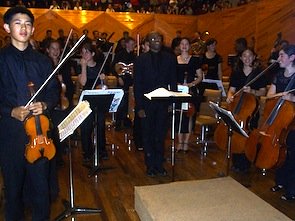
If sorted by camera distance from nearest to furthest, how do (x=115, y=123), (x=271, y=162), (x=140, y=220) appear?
(x=140, y=220) < (x=271, y=162) < (x=115, y=123)

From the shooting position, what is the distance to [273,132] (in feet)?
12.5

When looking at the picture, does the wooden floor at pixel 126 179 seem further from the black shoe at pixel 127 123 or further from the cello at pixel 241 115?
the black shoe at pixel 127 123

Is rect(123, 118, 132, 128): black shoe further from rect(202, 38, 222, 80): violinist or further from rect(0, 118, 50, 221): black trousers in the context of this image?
rect(0, 118, 50, 221): black trousers

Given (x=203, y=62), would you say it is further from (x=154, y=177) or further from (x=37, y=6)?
(x=37, y=6)

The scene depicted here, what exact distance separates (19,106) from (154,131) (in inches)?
86.1

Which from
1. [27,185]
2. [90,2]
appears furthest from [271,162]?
[90,2]

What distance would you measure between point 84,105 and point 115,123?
4500 mm

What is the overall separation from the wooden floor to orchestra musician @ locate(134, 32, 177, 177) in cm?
50

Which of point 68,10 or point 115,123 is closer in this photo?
point 115,123

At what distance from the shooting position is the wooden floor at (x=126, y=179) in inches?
150

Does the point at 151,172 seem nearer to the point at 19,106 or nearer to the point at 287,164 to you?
the point at 287,164

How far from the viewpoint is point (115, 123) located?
24.4 ft

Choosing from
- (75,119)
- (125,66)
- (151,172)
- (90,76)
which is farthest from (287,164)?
(125,66)

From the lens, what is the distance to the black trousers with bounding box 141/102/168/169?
4.54 m
